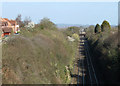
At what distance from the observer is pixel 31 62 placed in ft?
35.3

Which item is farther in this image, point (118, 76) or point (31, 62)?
point (118, 76)

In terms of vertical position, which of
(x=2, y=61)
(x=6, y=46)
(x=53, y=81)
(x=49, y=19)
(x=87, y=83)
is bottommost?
(x=87, y=83)

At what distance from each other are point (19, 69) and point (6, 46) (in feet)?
6.33

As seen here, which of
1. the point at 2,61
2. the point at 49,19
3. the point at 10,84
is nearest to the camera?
the point at 10,84

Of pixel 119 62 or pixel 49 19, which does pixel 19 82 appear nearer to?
pixel 119 62

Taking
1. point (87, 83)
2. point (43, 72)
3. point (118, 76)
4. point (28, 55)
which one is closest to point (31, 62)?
point (28, 55)

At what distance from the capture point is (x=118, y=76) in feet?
37.9

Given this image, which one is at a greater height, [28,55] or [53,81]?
[28,55]

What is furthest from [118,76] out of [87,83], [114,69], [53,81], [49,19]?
[49,19]

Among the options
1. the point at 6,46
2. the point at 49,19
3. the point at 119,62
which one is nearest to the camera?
the point at 6,46

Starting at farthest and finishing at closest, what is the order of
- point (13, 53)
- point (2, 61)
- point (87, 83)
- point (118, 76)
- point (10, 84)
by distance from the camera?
point (87, 83) → point (118, 76) → point (13, 53) → point (2, 61) → point (10, 84)

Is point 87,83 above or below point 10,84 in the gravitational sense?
below

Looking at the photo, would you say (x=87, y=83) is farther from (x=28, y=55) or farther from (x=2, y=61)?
(x=2, y=61)

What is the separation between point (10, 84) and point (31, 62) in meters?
2.93
